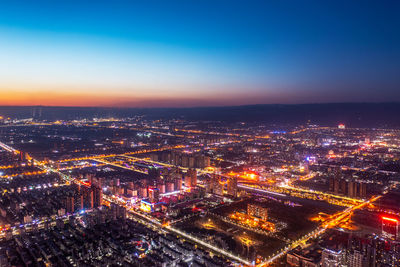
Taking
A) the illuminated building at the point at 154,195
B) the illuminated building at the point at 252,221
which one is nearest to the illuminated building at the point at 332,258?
the illuminated building at the point at 252,221

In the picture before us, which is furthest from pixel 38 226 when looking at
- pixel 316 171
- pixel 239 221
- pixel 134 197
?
pixel 316 171

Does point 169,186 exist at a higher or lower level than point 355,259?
higher

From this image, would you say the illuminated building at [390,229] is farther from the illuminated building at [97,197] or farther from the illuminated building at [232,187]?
the illuminated building at [97,197]

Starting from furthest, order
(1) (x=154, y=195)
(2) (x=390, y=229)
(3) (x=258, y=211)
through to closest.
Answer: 1. (1) (x=154, y=195)
2. (3) (x=258, y=211)
3. (2) (x=390, y=229)

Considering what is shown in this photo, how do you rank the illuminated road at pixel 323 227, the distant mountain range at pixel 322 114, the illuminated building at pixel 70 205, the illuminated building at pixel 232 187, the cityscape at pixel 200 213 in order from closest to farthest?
1. the cityscape at pixel 200 213
2. the illuminated road at pixel 323 227
3. the illuminated building at pixel 70 205
4. the illuminated building at pixel 232 187
5. the distant mountain range at pixel 322 114

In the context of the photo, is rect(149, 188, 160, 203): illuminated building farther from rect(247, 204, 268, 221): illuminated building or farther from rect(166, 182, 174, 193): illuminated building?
rect(247, 204, 268, 221): illuminated building

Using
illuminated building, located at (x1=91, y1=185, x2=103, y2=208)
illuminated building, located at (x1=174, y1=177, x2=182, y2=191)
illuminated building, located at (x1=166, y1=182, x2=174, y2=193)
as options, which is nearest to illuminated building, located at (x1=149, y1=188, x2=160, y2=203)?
illuminated building, located at (x1=166, y1=182, x2=174, y2=193)

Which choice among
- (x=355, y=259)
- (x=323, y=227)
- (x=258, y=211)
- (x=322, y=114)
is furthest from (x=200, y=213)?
(x=322, y=114)

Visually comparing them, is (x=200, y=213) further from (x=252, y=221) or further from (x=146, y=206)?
(x=146, y=206)

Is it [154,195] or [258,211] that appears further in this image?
[154,195]
